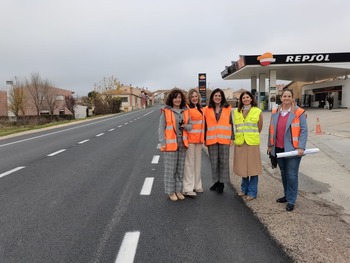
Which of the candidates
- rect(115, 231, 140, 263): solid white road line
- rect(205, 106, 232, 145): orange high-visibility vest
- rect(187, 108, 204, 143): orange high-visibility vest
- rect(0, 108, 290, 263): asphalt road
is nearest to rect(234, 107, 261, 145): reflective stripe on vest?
rect(205, 106, 232, 145): orange high-visibility vest

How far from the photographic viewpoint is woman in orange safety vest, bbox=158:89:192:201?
16.6 feet

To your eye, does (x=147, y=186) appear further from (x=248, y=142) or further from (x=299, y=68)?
(x=299, y=68)

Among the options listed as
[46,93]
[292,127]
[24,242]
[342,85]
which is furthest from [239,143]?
[46,93]

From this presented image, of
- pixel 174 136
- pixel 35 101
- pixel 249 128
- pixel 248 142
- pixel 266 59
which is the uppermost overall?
pixel 266 59

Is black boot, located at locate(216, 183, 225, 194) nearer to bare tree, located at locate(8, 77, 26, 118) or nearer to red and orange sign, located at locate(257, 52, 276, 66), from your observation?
red and orange sign, located at locate(257, 52, 276, 66)

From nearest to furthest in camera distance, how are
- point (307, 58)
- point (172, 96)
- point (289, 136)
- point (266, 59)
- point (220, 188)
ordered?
point (289, 136) → point (172, 96) → point (220, 188) → point (266, 59) → point (307, 58)

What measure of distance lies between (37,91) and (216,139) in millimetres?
54701

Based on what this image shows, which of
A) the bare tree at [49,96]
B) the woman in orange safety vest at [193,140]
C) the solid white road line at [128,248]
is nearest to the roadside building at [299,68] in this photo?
the woman in orange safety vest at [193,140]

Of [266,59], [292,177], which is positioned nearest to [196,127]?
[292,177]

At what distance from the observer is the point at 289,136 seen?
14.8ft

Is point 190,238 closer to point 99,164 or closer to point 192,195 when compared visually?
point 192,195

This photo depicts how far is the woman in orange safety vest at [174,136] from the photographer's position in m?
5.06

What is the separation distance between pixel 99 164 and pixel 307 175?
515 cm

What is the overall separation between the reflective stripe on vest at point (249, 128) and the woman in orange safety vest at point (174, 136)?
0.83 metres
